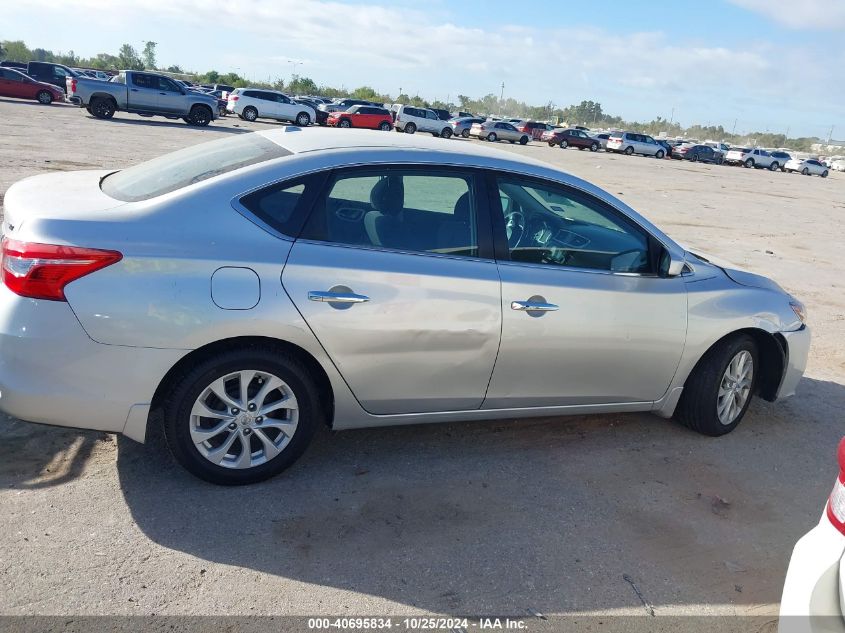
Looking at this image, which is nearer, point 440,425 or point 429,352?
point 429,352

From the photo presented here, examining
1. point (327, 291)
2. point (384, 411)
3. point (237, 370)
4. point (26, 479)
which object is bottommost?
point (26, 479)

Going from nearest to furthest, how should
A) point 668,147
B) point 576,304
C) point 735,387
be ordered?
1. point 576,304
2. point 735,387
3. point 668,147

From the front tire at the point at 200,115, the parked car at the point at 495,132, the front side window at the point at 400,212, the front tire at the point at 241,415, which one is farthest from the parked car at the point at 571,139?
the front tire at the point at 241,415

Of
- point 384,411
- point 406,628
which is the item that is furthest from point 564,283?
point 406,628

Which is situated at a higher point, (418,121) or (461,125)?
(461,125)

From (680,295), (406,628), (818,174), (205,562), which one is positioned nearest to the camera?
(406,628)

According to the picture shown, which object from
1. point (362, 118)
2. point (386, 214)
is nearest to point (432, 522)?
point (386, 214)

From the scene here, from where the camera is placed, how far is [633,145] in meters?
50.5

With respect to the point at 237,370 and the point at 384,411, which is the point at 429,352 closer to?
the point at 384,411

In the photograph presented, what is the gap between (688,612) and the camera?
3070 mm

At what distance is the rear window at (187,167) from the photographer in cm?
364

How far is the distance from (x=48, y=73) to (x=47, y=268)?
41.3 m

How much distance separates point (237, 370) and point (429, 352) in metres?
0.95

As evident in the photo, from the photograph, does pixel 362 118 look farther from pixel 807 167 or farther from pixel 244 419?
pixel 244 419
